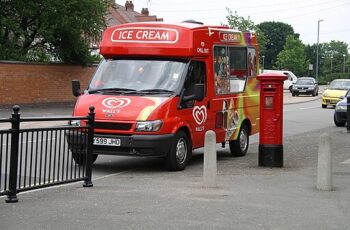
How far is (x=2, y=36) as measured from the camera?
29.5 meters

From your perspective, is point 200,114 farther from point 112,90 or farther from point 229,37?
point 229,37

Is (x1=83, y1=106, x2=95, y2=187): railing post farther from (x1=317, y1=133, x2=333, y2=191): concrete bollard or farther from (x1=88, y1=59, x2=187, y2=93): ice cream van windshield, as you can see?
(x1=317, y1=133, x2=333, y2=191): concrete bollard

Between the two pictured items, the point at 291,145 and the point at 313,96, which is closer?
the point at 291,145

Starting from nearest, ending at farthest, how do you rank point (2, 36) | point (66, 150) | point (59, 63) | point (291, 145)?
point (66, 150)
point (291, 145)
point (2, 36)
point (59, 63)

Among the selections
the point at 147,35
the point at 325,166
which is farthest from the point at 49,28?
the point at 325,166

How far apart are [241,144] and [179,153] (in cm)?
305

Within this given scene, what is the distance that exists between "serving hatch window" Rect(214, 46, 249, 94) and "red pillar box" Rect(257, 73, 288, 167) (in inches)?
44.0

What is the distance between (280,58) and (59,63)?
244 ft

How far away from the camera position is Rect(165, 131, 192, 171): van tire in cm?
1039

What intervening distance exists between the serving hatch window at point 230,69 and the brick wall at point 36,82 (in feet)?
56.6

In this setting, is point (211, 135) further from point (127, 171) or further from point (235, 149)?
point (235, 149)

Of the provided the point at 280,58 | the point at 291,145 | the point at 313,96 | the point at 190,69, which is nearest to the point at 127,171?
the point at 190,69

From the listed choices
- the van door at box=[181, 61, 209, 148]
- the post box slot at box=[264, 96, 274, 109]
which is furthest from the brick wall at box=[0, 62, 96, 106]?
the post box slot at box=[264, 96, 274, 109]

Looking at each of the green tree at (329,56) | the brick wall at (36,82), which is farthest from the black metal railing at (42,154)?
the green tree at (329,56)
